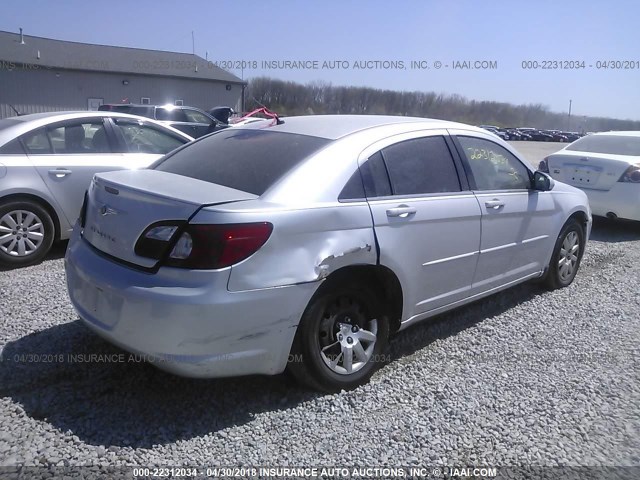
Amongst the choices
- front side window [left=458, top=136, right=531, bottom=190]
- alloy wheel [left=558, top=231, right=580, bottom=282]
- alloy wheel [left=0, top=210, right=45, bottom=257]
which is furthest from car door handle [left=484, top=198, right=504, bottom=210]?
alloy wheel [left=0, top=210, right=45, bottom=257]

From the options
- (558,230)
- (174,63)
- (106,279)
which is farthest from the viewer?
(174,63)

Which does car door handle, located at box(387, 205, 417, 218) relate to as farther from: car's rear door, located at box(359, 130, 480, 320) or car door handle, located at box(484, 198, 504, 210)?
car door handle, located at box(484, 198, 504, 210)

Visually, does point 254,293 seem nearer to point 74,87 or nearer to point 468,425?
point 468,425

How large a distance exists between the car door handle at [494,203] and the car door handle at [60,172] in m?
4.08

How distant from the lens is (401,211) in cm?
347

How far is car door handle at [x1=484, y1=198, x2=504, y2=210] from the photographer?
4152 mm

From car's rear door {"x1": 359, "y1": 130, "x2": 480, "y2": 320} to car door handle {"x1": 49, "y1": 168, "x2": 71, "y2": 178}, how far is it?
142 inches

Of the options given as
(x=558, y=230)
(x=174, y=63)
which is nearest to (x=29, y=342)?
(x=558, y=230)

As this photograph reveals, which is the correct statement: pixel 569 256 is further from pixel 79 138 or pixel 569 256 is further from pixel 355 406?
pixel 79 138

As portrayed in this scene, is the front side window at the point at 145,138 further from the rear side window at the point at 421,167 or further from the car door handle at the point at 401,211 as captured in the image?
the car door handle at the point at 401,211

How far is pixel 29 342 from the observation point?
12.4 feet

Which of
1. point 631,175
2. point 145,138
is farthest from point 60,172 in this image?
point 631,175

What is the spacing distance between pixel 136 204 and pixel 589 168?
22.7 feet

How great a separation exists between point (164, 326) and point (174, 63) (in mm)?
39720
